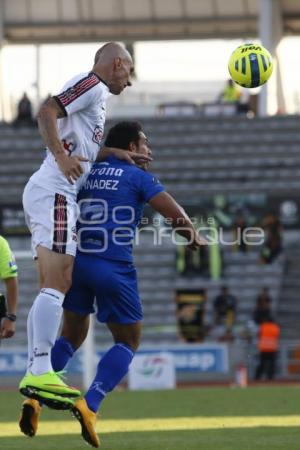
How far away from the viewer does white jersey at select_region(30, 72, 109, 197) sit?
26.1ft

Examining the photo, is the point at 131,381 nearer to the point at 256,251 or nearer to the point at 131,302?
the point at 256,251

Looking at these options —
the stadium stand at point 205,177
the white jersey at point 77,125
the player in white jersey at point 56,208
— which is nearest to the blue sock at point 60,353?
the player in white jersey at point 56,208

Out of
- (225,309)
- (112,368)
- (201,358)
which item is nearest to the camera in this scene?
(112,368)

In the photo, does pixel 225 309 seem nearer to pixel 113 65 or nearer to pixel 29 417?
pixel 113 65

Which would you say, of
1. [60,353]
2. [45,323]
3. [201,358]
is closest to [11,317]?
[60,353]

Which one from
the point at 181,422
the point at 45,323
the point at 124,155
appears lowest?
the point at 181,422

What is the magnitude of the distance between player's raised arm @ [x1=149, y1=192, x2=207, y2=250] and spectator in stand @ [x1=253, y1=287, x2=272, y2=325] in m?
16.8

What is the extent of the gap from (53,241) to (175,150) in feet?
75.8

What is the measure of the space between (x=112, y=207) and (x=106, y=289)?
498mm

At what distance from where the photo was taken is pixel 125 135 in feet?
27.9

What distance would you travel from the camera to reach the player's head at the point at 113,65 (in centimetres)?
823

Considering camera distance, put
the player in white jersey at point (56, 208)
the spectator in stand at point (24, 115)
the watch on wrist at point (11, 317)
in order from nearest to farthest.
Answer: the player in white jersey at point (56, 208) < the watch on wrist at point (11, 317) < the spectator in stand at point (24, 115)

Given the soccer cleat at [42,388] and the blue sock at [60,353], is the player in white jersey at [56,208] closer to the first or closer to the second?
the soccer cleat at [42,388]

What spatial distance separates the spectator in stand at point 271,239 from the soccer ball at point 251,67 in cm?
1711
